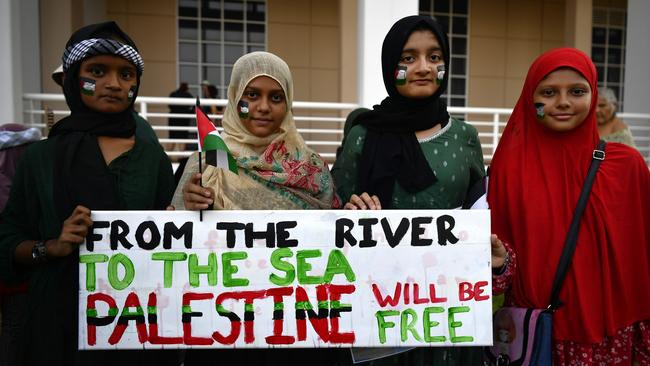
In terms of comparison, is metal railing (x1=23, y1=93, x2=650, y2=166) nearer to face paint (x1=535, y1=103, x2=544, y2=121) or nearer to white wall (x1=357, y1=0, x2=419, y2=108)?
white wall (x1=357, y1=0, x2=419, y2=108)

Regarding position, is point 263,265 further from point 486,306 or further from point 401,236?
point 486,306

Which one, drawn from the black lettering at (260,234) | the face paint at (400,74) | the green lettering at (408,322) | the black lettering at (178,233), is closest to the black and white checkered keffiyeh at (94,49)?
the black lettering at (178,233)

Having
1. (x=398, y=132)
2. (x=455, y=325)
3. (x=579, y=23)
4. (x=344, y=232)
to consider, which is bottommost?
(x=455, y=325)

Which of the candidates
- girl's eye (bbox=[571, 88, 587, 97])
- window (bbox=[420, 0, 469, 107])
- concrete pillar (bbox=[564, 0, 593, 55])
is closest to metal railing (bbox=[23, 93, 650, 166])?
window (bbox=[420, 0, 469, 107])

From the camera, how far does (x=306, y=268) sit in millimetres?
1838

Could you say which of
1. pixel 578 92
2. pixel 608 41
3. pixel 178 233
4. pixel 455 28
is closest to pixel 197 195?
pixel 178 233

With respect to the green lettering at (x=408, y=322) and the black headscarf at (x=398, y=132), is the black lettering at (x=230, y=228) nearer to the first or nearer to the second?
the black headscarf at (x=398, y=132)

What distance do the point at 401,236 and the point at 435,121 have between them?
0.48 meters

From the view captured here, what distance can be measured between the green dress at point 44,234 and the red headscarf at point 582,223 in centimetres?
136

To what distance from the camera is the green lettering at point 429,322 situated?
1.85 metres

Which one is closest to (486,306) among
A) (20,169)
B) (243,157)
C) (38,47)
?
(243,157)

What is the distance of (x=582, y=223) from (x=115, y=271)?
1619mm

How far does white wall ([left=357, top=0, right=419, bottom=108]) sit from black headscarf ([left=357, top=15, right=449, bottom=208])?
4.66 metres

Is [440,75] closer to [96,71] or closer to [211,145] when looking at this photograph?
[211,145]
